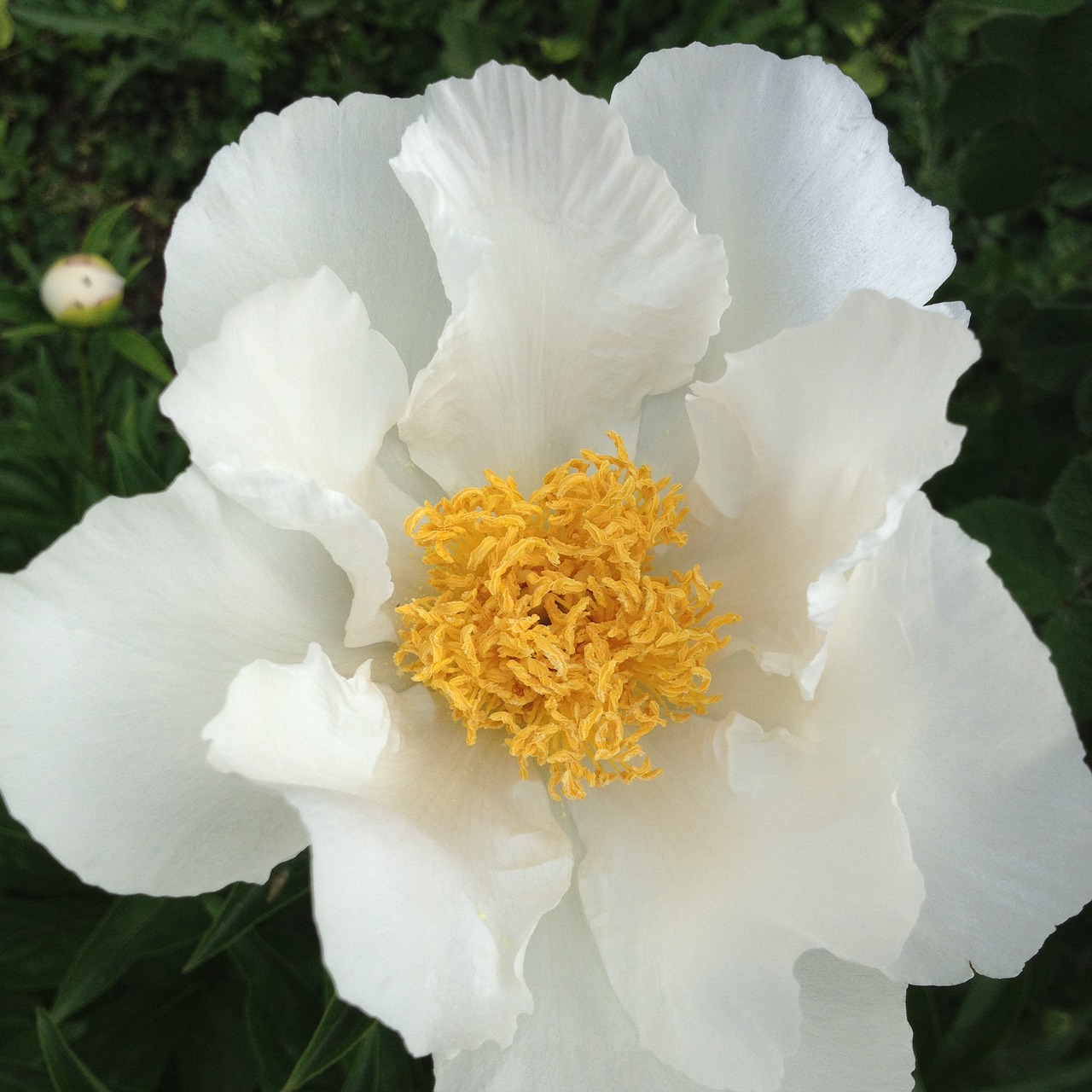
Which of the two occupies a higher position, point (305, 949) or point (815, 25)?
point (815, 25)

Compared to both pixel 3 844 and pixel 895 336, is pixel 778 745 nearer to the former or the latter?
pixel 895 336

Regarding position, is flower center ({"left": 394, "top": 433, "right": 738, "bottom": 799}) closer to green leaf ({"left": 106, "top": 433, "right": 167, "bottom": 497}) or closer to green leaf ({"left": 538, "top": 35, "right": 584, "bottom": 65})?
green leaf ({"left": 106, "top": 433, "right": 167, "bottom": 497})

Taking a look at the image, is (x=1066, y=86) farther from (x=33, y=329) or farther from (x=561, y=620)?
(x=33, y=329)

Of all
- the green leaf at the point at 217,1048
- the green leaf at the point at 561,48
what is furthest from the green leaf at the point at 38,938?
the green leaf at the point at 561,48

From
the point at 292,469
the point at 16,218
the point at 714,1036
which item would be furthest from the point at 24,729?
the point at 16,218

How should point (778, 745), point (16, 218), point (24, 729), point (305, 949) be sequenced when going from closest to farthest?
point (24, 729), point (778, 745), point (305, 949), point (16, 218)

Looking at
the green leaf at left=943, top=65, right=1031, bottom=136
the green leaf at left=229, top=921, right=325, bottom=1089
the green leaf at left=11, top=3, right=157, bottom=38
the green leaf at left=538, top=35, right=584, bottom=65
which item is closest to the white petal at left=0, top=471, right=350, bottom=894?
the green leaf at left=229, top=921, right=325, bottom=1089
